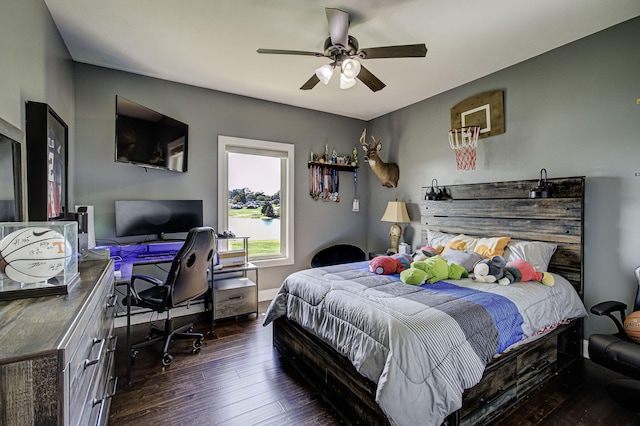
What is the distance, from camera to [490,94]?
10.9ft

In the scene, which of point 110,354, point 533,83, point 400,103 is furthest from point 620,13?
point 110,354

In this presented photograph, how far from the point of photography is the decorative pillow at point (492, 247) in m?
2.92

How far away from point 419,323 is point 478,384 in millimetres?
567

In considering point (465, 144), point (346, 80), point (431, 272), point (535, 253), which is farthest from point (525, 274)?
point (346, 80)

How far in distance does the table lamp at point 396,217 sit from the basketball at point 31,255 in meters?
3.64

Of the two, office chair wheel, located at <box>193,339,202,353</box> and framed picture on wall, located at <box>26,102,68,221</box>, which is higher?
framed picture on wall, located at <box>26,102,68,221</box>

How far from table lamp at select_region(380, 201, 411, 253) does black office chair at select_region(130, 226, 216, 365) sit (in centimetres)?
246

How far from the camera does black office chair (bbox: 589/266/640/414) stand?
6.06 feet

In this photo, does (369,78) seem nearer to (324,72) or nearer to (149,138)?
(324,72)

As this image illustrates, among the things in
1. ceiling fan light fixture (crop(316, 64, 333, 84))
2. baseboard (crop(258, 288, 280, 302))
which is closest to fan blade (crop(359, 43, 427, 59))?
ceiling fan light fixture (crop(316, 64, 333, 84))

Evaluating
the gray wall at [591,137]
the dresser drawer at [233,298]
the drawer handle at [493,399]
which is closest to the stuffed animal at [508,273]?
the gray wall at [591,137]

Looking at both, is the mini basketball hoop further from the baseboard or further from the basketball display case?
the basketball display case

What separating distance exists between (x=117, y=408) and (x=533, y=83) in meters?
4.44

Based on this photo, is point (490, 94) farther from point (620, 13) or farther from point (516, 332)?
point (516, 332)
